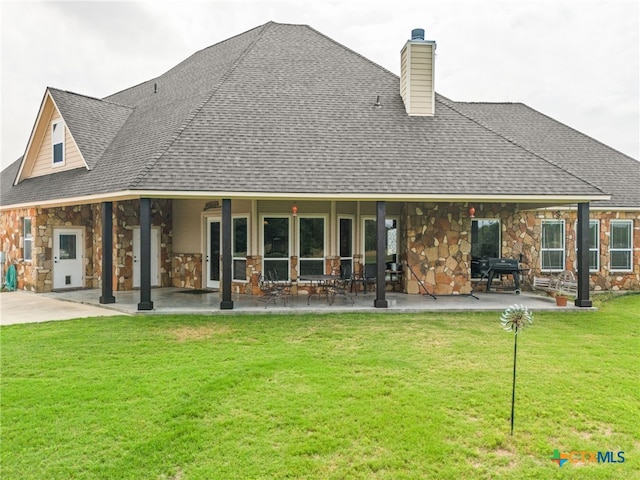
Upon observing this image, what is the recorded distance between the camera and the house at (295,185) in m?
10.3

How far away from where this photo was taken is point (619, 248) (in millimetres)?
14750

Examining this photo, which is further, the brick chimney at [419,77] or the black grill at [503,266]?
the brick chimney at [419,77]

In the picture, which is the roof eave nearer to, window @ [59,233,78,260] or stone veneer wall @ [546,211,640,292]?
window @ [59,233,78,260]

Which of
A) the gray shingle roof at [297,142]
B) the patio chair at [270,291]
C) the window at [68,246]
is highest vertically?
the gray shingle roof at [297,142]

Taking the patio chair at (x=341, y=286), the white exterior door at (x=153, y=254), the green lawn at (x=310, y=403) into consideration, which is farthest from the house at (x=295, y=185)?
the green lawn at (x=310, y=403)

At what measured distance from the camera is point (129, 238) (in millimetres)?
13578

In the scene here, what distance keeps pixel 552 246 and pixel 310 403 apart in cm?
1280

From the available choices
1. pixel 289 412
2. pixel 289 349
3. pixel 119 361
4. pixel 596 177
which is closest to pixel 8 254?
pixel 119 361

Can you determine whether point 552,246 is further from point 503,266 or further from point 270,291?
point 270,291

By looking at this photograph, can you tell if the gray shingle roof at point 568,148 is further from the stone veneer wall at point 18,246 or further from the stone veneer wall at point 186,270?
the stone veneer wall at point 18,246

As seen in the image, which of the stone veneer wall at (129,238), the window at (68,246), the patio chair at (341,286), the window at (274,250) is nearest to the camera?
the patio chair at (341,286)

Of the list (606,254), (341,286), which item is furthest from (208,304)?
(606,254)

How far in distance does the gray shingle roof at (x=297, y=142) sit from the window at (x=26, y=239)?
0.81 metres

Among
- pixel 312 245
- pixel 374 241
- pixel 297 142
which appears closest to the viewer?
pixel 297 142
